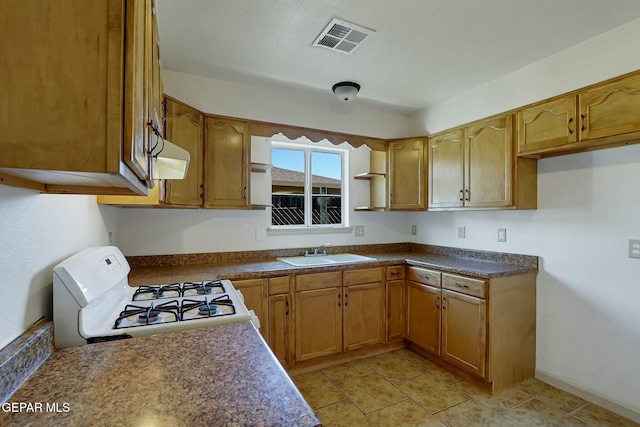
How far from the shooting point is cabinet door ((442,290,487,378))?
7.64 ft

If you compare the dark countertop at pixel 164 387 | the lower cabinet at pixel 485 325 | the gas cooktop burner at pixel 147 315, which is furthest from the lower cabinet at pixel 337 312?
the dark countertop at pixel 164 387

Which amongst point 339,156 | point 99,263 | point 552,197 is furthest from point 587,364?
Answer: point 99,263

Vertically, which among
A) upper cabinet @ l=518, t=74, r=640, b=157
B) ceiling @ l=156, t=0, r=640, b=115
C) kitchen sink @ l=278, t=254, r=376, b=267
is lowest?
kitchen sink @ l=278, t=254, r=376, b=267

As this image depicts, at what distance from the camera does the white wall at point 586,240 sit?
2.02m

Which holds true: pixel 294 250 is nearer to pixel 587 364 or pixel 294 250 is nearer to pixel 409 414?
pixel 409 414

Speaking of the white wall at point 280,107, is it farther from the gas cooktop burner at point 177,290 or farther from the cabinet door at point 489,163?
the gas cooktop burner at point 177,290

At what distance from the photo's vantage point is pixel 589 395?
219 centimetres

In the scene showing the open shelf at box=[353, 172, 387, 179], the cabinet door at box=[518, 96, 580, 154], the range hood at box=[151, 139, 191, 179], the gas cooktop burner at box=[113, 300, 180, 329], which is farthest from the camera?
the open shelf at box=[353, 172, 387, 179]

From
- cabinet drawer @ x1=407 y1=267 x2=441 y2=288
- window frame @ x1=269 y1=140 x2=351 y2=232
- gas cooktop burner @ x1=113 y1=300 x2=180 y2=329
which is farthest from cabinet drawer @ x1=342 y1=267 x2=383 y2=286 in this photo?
gas cooktop burner @ x1=113 y1=300 x2=180 y2=329

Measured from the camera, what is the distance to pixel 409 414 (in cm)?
207

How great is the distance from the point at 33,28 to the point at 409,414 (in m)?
2.54

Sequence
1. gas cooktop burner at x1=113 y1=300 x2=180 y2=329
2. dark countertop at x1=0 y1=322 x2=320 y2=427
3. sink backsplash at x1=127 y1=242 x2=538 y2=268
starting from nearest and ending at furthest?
dark countertop at x1=0 y1=322 x2=320 y2=427, gas cooktop burner at x1=113 y1=300 x2=180 y2=329, sink backsplash at x1=127 y1=242 x2=538 y2=268

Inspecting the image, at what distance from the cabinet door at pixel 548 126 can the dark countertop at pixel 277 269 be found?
0.94 meters

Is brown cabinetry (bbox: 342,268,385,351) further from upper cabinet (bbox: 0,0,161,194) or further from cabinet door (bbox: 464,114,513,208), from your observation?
upper cabinet (bbox: 0,0,161,194)
